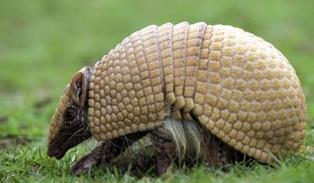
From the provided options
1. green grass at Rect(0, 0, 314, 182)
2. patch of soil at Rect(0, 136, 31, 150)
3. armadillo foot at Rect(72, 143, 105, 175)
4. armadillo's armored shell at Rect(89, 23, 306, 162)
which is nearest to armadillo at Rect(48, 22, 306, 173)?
armadillo's armored shell at Rect(89, 23, 306, 162)

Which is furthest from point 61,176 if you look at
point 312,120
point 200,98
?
point 312,120

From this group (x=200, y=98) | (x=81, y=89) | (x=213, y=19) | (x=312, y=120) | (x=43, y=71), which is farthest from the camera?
(x=213, y=19)

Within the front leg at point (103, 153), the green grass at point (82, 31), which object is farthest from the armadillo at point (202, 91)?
the green grass at point (82, 31)

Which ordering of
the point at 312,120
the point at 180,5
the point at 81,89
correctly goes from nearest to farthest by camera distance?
1. the point at 81,89
2. the point at 312,120
3. the point at 180,5

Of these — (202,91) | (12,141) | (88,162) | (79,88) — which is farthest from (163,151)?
(12,141)

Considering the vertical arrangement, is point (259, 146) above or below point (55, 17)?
below

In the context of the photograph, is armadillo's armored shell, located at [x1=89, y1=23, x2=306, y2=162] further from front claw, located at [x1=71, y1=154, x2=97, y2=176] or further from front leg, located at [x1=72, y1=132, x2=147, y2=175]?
front claw, located at [x1=71, y1=154, x2=97, y2=176]

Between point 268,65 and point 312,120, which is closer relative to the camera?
point 268,65

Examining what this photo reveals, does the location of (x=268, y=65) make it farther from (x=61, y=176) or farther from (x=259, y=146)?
(x=61, y=176)
